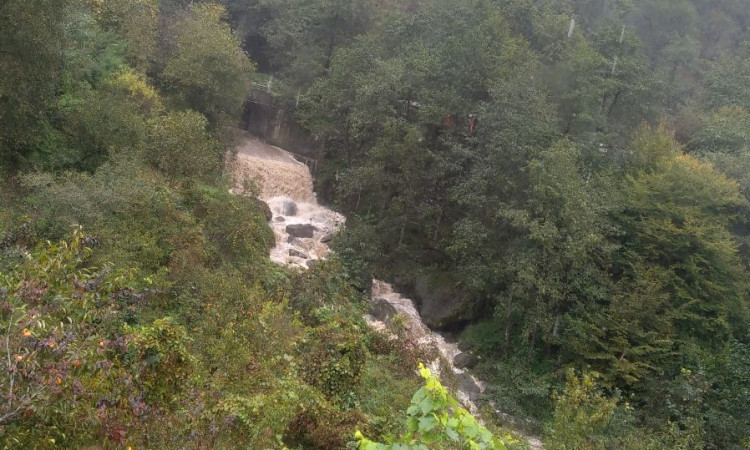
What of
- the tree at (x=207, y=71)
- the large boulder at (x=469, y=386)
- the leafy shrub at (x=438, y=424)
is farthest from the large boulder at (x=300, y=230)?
the leafy shrub at (x=438, y=424)

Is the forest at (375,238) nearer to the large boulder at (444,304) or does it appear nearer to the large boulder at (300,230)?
the large boulder at (444,304)

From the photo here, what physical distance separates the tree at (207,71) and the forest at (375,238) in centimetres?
12

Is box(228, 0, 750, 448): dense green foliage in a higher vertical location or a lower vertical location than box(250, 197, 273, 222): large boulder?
higher

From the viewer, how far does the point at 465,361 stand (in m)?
18.5

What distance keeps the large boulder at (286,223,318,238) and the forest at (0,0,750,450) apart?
60.3 inches

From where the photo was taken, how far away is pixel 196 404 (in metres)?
6.25

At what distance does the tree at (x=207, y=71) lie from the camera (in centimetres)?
2158

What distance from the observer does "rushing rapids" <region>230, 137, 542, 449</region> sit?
17188 millimetres

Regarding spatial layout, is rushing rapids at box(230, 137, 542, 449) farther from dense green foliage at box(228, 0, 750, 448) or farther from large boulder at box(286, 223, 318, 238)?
dense green foliage at box(228, 0, 750, 448)

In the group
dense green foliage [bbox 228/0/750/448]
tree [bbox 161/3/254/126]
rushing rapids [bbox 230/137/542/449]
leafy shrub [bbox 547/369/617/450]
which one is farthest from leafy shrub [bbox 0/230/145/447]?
tree [bbox 161/3/254/126]

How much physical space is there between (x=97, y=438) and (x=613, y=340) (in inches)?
589

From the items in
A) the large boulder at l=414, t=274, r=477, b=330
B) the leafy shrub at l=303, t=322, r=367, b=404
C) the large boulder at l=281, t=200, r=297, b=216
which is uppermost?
the leafy shrub at l=303, t=322, r=367, b=404

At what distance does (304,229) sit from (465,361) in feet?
27.9

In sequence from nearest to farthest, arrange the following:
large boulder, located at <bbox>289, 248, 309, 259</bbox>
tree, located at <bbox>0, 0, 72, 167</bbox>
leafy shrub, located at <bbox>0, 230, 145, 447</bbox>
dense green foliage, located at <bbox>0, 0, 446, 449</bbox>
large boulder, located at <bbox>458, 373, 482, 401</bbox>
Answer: leafy shrub, located at <bbox>0, 230, 145, 447</bbox> → dense green foliage, located at <bbox>0, 0, 446, 449</bbox> → tree, located at <bbox>0, 0, 72, 167</bbox> → large boulder, located at <bbox>458, 373, 482, 401</bbox> → large boulder, located at <bbox>289, 248, 309, 259</bbox>
